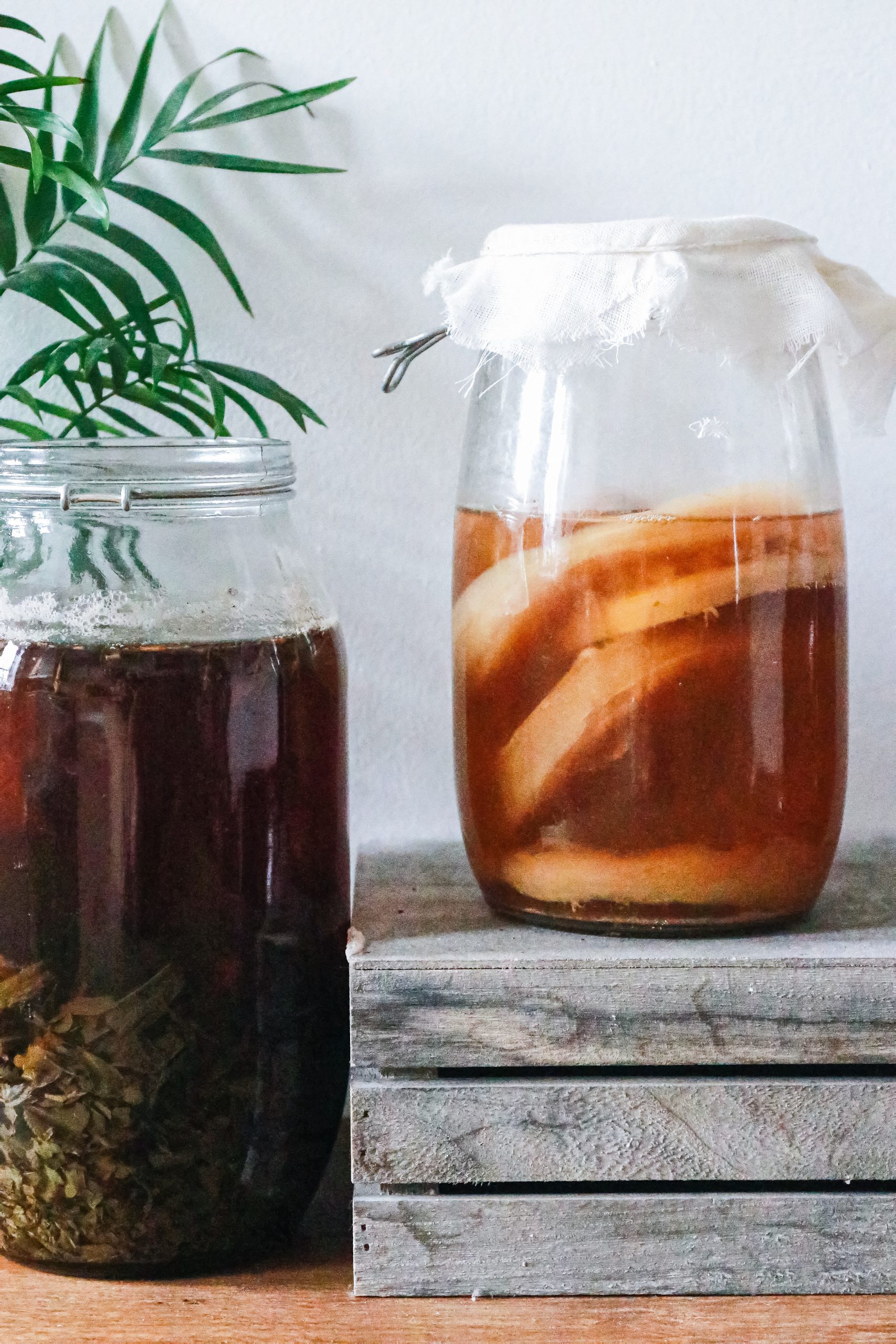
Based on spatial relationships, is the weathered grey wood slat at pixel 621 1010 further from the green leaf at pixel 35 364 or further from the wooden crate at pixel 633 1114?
the green leaf at pixel 35 364

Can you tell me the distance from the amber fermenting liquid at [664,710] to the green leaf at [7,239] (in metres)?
0.31

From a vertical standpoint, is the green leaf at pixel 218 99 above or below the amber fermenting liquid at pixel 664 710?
above

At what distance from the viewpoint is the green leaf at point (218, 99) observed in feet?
2.40

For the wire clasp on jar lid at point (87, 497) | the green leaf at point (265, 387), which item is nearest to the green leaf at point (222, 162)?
the green leaf at point (265, 387)

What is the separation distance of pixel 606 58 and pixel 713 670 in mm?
395

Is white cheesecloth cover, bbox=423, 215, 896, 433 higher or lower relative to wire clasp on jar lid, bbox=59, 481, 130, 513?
higher

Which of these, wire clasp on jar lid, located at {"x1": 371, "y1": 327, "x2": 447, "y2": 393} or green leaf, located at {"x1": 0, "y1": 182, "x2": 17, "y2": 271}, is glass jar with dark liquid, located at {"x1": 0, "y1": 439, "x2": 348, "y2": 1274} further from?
green leaf, located at {"x1": 0, "y1": 182, "x2": 17, "y2": 271}

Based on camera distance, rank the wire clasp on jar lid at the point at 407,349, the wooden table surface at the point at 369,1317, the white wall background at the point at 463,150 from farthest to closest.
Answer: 1. the white wall background at the point at 463,150
2. the wire clasp on jar lid at the point at 407,349
3. the wooden table surface at the point at 369,1317

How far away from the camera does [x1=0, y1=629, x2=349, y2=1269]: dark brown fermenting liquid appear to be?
0.57m

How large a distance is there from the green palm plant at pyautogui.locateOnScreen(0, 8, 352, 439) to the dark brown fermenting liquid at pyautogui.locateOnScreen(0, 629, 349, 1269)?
179mm

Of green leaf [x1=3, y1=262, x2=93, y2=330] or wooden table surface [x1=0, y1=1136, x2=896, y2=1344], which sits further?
green leaf [x1=3, y1=262, x2=93, y2=330]

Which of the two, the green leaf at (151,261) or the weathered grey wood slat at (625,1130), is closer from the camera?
the weathered grey wood slat at (625,1130)

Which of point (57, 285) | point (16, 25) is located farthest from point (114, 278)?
point (16, 25)

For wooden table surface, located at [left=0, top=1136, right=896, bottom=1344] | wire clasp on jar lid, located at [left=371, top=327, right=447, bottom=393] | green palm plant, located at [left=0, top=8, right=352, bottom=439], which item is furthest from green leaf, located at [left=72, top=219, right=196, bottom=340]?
wooden table surface, located at [left=0, top=1136, right=896, bottom=1344]
